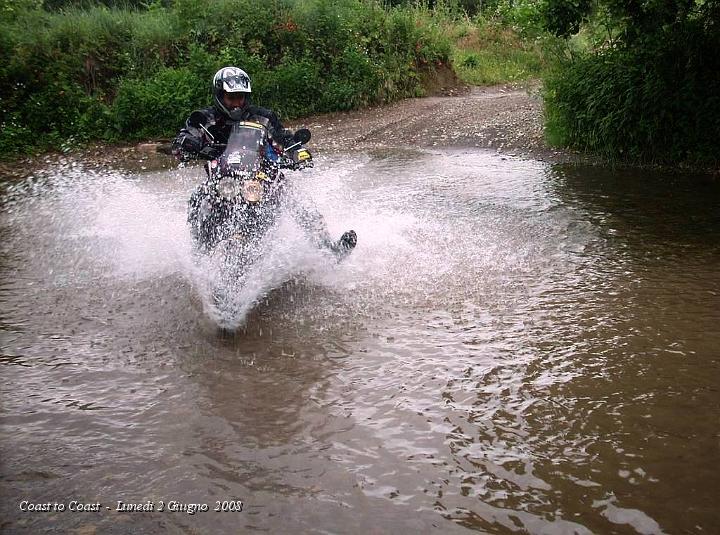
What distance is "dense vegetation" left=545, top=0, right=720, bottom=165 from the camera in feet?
31.2

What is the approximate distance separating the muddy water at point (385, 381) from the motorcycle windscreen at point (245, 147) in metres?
1.00

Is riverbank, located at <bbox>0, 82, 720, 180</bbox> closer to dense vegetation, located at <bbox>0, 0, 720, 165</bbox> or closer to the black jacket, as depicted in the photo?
dense vegetation, located at <bbox>0, 0, 720, 165</bbox>

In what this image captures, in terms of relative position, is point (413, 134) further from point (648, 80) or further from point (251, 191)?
point (251, 191)

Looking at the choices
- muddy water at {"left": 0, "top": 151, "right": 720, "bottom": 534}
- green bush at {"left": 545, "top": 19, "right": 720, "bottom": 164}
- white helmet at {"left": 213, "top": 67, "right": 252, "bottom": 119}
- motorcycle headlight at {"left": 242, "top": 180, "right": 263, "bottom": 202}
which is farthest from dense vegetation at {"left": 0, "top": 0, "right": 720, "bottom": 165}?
motorcycle headlight at {"left": 242, "top": 180, "right": 263, "bottom": 202}

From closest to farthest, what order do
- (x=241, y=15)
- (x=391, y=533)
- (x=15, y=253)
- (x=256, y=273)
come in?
(x=391, y=533) < (x=256, y=273) < (x=15, y=253) < (x=241, y=15)

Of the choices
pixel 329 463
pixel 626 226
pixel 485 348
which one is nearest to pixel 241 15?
pixel 626 226

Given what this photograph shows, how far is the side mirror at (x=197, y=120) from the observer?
650 centimetres

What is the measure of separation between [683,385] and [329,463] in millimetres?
2375

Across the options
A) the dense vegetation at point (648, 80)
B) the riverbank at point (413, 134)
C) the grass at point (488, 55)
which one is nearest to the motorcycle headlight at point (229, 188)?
the dense vegetation at point (648, 80)

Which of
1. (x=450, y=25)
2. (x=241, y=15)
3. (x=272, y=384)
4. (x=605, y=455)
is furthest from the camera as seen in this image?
(x=450, y=25)

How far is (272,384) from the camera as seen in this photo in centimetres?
456

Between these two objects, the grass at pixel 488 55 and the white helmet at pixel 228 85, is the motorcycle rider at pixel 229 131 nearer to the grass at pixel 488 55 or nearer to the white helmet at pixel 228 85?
the white helmet at pixel 228 85

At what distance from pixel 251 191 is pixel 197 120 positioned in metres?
1.46

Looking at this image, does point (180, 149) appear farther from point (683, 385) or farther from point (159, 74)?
point (159, 74)
